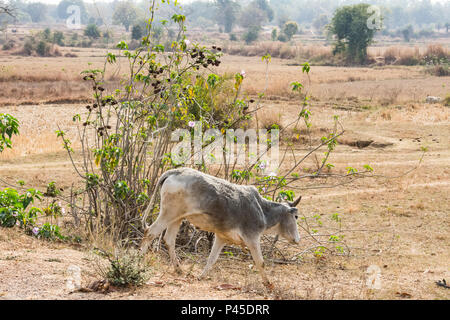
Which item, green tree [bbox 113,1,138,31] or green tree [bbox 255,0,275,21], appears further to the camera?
green tree [bbox 255,0,275,21]

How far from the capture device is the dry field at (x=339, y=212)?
5.48 metres

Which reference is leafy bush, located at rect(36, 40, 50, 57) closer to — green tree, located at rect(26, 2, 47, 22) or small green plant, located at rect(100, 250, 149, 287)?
small green plant, located at rect(100, 250, 149, 287)

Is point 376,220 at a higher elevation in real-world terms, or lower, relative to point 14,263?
lower

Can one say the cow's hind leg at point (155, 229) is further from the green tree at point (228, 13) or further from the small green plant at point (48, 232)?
the green tree at point (228, 13)

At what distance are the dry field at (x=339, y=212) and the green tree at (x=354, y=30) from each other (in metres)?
20.9

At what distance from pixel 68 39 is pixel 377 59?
123 ft

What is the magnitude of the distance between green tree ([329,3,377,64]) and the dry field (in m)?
20.9

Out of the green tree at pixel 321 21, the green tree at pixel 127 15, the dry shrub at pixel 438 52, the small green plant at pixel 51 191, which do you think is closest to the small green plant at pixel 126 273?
the small green plant at pixel 51 191

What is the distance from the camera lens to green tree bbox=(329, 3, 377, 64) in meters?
47.2

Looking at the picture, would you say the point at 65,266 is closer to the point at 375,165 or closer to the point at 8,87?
the point at 375,165

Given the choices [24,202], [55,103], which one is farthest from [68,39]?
[24,202]

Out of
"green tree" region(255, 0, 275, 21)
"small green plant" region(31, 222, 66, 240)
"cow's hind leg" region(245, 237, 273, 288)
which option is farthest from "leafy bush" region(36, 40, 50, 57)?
"green tree" region(255, 0, 275, 21)

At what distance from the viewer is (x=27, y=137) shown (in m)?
17.1

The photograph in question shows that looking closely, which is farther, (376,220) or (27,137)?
(27,137)
